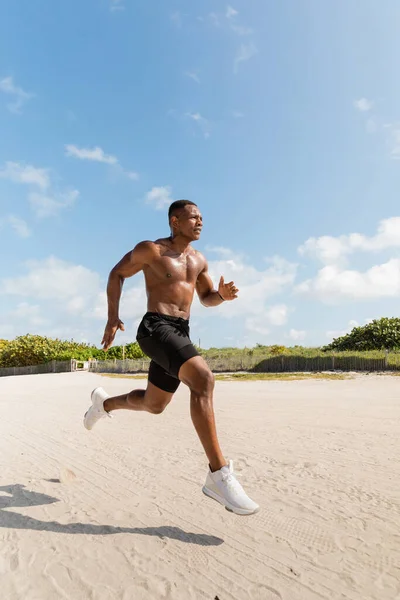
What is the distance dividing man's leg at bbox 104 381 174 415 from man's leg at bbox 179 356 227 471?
1.41ft

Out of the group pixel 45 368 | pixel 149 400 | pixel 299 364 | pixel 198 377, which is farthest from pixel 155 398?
pixel 45 368

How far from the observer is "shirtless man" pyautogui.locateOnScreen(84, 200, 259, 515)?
323 centimetres

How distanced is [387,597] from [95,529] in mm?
1853

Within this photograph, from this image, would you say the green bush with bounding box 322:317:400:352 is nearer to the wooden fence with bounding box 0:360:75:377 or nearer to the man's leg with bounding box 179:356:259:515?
the wooden fence with bounding box 0:360:75:377

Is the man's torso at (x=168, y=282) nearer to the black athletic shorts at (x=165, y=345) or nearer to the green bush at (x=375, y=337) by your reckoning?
the black athletic shorts at (x=165, y=345)

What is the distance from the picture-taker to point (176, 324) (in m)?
3.71

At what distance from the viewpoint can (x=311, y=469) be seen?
4.63 m

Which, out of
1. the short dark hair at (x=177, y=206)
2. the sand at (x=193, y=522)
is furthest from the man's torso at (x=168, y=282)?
the sand at (x=193, y=522)

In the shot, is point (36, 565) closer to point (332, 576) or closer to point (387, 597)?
point (332, 576)

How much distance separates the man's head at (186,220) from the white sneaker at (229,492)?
193 cm

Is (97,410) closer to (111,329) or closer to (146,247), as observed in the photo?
(111,329)

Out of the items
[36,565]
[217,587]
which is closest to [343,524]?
[217,587]

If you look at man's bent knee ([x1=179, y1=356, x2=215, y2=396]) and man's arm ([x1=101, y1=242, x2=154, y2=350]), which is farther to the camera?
man's arm ([x1=101, y1=242, x2=154, y2=350])

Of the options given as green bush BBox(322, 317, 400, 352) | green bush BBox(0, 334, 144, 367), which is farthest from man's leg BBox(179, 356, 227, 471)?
green bush BBox(0, 334, 144, 367)
